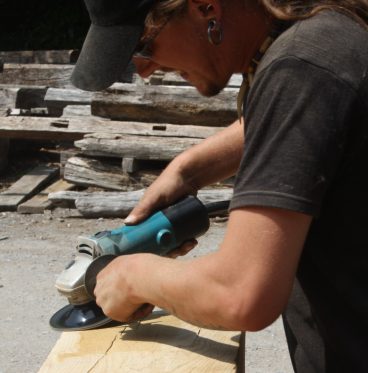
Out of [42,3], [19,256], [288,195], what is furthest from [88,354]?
[42,3]

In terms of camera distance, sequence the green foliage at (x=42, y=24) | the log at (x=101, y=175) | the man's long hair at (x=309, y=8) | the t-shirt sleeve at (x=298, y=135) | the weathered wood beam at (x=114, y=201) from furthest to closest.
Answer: the green foliage at (x=42, y=24), the log at (x=101, y=175), the weathered wood beam at (x=114, y=201), the man's long hair at (x=309, y=8), the t-shirt sleeve at (x=298, y=135)

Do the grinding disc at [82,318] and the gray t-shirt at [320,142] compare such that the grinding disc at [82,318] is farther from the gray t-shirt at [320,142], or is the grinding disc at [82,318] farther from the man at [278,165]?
the gray t-shirt at [320,142]

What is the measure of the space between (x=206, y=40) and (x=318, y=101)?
333 mm

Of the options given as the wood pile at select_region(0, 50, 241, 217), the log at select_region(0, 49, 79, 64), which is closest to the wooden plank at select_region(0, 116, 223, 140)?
the wood pile at select_region(0, 50, 241, 217)

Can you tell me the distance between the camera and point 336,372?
176cm

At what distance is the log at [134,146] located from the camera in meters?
6.64

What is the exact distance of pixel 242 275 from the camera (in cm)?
155

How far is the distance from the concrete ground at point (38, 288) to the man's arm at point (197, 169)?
187 centimetres

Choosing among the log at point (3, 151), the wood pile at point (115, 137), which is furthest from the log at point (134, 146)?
the log at point (3, 151)

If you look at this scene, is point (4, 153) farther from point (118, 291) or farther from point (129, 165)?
point (118, 291)

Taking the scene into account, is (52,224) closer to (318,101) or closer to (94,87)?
(94,87)

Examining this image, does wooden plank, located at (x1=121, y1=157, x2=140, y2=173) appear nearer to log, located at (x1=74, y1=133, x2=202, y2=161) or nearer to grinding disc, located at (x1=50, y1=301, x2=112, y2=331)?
log, located at (x1=74, y1=133, x2=202, y2=161)

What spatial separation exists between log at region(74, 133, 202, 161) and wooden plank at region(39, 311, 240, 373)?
4.31 meters

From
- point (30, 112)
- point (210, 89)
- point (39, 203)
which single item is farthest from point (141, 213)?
point (30, 112)
